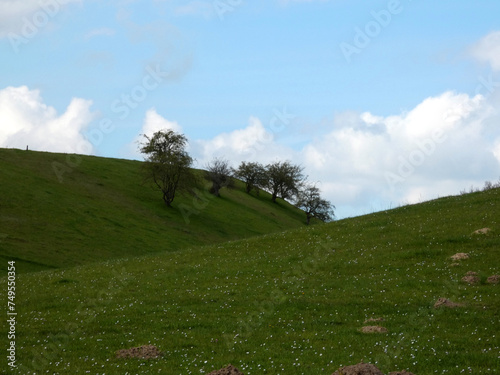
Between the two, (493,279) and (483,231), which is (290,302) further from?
(483,231)

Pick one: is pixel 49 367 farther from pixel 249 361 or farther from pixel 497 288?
pixel 497 288

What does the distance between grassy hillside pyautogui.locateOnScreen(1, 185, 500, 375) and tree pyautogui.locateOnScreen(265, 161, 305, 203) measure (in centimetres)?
8575

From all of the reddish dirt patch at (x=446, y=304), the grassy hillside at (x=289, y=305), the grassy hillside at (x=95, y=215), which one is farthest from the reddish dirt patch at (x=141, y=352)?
the grassy hillside at (x=95, y=215)

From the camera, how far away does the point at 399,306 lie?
69.8ft

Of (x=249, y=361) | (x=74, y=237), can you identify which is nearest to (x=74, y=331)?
(x=249, y=361)

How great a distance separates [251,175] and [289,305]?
10195cm

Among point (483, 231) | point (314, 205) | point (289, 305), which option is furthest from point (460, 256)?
point (314, 205)

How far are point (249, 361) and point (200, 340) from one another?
3239 mm

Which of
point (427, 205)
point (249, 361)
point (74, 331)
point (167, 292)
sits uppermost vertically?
point (427, 205)

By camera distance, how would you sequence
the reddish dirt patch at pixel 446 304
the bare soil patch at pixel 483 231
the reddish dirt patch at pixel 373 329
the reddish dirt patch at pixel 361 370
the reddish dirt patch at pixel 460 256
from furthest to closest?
the bare soil patch at pixel 483 231 → the reddish dirt patch at pixel 460 256 → the reddish dirt patch at pixel 446 304 → the reddish dirt patch at pixel 373 329 → the reddish dirt patch at pixel 361 370

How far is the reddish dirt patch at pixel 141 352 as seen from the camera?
16.8m

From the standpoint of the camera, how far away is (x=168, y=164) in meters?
87.5

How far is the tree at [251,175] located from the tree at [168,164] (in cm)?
3320

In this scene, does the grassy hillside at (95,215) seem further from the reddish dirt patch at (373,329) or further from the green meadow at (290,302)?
the reddish dirt patch at (373,329)
